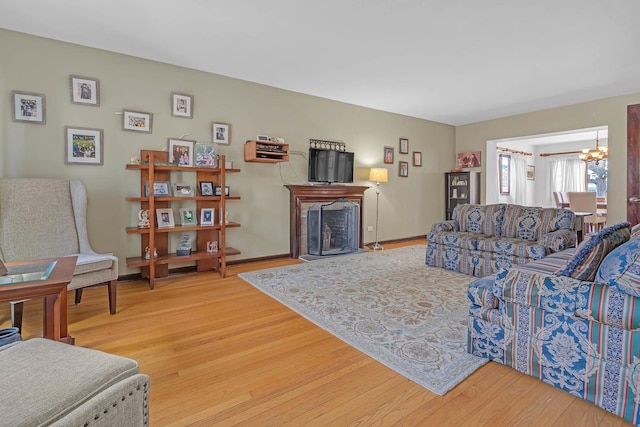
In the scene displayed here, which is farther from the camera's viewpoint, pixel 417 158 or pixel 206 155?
pixel 417 158

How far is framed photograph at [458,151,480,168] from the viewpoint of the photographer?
696cm

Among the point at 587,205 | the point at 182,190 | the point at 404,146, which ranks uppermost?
the point at 404,146

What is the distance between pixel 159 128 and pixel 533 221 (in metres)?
4.67

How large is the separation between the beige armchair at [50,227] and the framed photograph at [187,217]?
39.6 inches

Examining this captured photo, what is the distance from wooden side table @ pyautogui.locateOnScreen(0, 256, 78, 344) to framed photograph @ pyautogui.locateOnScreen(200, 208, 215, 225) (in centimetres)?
190

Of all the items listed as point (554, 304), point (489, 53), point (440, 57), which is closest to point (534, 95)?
point (489, 53)

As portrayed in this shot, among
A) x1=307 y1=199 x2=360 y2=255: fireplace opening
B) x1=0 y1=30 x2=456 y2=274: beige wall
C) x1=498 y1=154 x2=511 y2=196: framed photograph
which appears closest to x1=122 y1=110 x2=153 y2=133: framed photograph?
x1=0 y1=30 x2=456 y2=274: beige wall

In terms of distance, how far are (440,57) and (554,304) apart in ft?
9.90

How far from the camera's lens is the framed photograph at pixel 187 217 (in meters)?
3.89

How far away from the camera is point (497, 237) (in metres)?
4.07

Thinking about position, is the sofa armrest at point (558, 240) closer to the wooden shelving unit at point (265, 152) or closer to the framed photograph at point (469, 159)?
the wooden shelving unit at point (265, 152)

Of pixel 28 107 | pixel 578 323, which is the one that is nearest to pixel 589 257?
pixel 578 323

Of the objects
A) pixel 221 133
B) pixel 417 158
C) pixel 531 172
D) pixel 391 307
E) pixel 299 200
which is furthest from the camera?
pixel 531 172

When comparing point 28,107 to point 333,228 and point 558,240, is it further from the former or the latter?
point 558,240
